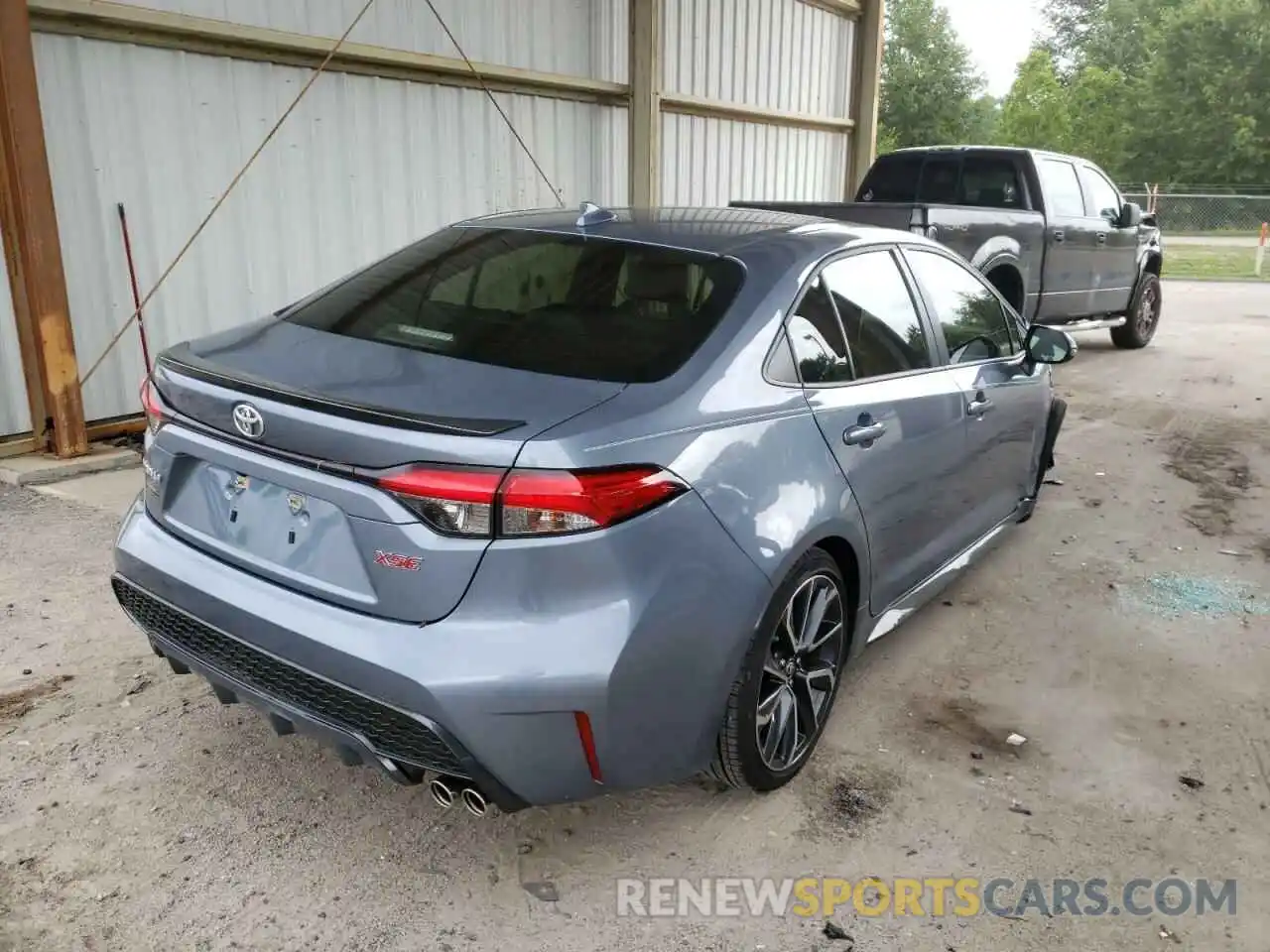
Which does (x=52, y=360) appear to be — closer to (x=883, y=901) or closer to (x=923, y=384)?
(x=923, y=384)

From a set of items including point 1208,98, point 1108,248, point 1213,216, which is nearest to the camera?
point 1108,248

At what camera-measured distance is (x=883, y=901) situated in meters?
2.70

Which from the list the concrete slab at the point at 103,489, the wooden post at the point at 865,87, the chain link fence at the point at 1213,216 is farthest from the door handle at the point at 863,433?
the chain link fence at the point at 1213,216

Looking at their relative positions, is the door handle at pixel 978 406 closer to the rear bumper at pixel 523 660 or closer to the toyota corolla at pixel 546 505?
the toyota corolla at pixel 546 505

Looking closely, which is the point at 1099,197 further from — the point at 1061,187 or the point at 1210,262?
the point at 1210,262

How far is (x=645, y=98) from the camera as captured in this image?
1004 cm

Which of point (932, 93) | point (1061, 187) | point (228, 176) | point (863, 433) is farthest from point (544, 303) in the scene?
point (932, 93)

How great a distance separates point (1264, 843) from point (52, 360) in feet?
19.9

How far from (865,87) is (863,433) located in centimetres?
1256

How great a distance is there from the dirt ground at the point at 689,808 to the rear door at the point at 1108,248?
660cm

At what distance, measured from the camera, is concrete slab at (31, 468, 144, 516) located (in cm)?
555

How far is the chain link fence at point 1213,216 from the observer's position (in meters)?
29.6

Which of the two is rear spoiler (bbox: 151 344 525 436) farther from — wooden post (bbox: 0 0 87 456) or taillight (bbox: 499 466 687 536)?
wooden post (bbox: 0 0 87 456)

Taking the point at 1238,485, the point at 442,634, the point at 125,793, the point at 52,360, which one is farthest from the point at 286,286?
the point at 1238,485
